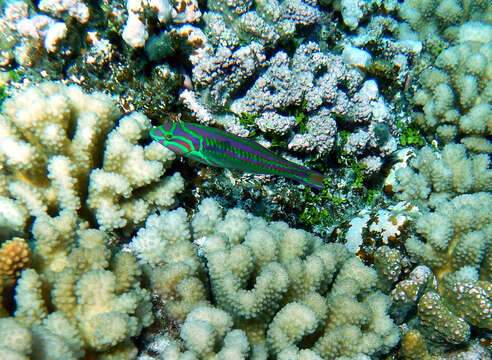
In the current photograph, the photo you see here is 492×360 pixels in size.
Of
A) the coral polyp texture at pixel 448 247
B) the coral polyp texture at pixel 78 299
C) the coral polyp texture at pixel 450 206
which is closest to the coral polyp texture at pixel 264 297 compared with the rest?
the coral polyp texture at pixel 78 299

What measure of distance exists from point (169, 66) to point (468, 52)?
4.41m

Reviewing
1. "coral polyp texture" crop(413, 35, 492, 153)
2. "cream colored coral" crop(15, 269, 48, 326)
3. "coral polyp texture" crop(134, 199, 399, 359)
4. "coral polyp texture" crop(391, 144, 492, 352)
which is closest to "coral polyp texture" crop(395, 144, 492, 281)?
"coral polyp texture" crop(391, 144, 492, 352)

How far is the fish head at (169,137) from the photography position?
10.0 feet

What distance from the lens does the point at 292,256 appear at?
3.09 m

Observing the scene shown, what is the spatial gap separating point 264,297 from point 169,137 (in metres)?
1.49

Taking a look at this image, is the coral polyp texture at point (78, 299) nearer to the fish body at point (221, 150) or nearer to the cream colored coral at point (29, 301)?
the cream colored coral at point (29, 301)

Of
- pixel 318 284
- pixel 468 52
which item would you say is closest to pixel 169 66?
pixel 318 284

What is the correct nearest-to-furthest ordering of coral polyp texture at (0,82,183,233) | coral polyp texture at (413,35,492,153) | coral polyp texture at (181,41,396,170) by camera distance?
coral polyp texture at (0,82,183,233) < coral polyp texture at (181,41,396,170) < coral polyp texture at (413,35,492,153)

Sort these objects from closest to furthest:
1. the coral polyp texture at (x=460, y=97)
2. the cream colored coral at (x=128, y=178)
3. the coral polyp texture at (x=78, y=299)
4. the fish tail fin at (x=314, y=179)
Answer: the coral polyp texture at (x=78, y=299) → the cream colored coral at (x=128, y=178) → the fish tail fin at (x=314, y=179) → the coral polyp texture at (x=460, y=97)

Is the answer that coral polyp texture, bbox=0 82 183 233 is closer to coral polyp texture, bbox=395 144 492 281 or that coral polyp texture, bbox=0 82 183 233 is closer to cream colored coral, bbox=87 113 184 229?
cream colored coral, bbox=87 113 184 229

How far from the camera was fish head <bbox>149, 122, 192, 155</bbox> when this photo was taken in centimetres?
305

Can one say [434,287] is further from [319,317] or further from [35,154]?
[35,154]

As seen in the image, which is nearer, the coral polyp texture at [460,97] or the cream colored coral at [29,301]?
the cream colored coral at [29,301]

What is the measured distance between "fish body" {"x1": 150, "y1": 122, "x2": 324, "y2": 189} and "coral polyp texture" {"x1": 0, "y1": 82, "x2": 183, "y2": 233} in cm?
50
